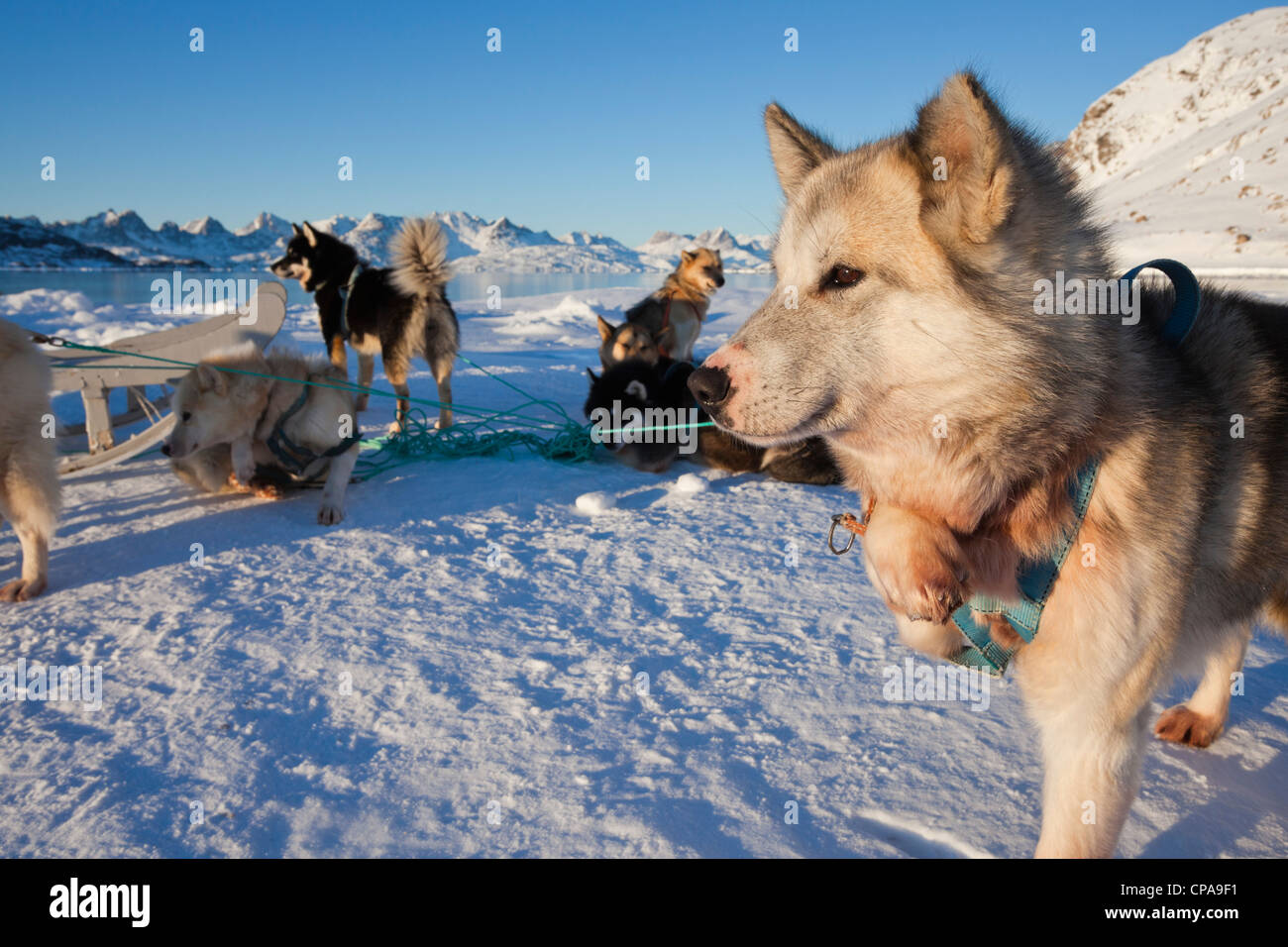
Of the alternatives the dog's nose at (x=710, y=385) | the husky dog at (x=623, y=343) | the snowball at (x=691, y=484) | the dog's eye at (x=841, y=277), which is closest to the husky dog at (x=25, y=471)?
the dog's nose at (x=710, y=385)

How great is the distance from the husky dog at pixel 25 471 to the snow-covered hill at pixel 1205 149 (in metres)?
13.2

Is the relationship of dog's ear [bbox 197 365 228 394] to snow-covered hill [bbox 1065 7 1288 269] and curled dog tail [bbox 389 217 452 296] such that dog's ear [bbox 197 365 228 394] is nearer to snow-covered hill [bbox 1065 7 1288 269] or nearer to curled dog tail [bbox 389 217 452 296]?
curled dog tail [bbox 389 217 452 296]

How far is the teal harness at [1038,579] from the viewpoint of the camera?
152 cm

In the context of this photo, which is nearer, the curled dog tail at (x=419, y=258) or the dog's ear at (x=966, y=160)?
the dog's ear at (x=966, y=160)

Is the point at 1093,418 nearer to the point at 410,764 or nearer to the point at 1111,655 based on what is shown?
the point at 1111,655

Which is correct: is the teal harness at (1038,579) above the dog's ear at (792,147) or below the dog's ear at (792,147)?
below

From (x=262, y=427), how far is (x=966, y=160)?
4.64 m

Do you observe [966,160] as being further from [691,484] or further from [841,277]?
[691,484]

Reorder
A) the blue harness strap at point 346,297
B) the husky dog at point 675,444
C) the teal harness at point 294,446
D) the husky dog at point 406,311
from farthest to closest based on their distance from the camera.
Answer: the blue harness strap at point 346,297 → the husky dog at point 406,311 → the husky dog at point 675,444 → the teal harness at point 294,446

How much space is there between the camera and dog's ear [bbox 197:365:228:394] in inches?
175

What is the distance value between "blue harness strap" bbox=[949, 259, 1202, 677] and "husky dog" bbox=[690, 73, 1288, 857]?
0.02 m

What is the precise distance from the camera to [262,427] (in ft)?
15.8

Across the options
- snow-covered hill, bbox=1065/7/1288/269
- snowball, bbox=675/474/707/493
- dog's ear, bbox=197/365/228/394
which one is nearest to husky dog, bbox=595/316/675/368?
snowball, bbox=675/474/707/493

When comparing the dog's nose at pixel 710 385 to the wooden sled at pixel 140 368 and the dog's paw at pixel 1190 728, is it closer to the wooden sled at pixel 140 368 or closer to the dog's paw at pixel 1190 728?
the dog's paw at pixel 1190 728
